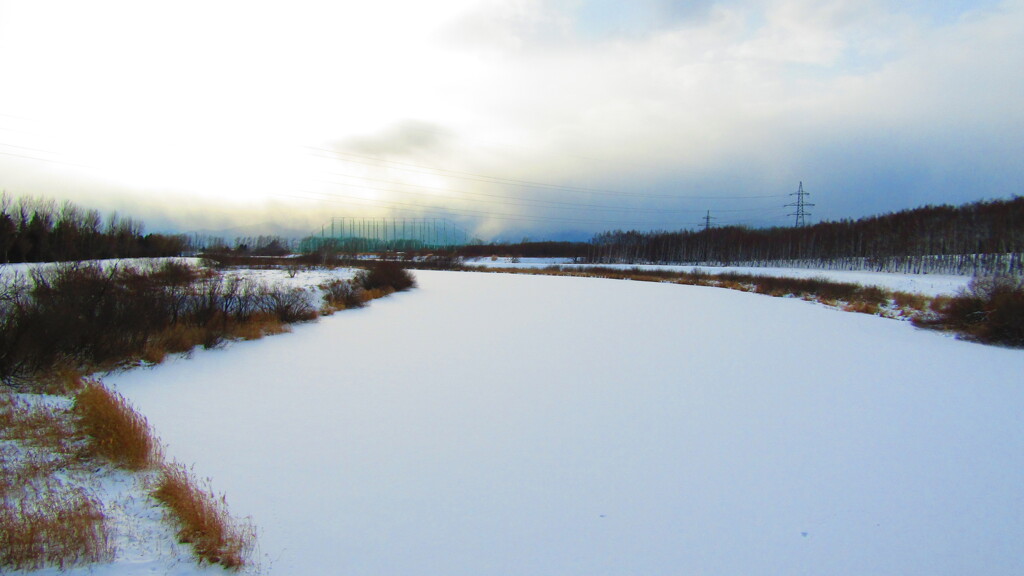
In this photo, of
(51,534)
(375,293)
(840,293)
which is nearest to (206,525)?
(51,534)

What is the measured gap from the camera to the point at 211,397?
632cm

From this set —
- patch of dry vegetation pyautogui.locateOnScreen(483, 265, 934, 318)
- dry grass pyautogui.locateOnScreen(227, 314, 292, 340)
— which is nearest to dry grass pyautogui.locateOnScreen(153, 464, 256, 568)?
dry grass pyautogui.locateOnScreen(227, 314, 292, 340)

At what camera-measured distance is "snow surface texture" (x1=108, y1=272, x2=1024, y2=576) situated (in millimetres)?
3092

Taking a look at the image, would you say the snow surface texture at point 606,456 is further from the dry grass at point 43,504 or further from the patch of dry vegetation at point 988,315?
the patch of dry vegetation at point 988,315

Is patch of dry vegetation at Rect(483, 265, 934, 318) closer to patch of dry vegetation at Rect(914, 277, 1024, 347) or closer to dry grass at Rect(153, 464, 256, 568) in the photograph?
patch of dry vegetation at Rect(914, 277, 1024, 347)

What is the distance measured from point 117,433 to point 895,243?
193 ft

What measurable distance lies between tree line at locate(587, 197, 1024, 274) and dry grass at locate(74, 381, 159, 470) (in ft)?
136

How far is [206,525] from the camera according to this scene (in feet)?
9.71

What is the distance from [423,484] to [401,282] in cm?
2102

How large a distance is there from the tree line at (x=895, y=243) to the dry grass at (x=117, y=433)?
4138 centimetres

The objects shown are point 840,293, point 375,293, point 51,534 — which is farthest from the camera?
point 840,293

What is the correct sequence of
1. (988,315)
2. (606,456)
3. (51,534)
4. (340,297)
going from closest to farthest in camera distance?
(51,534)
(606,456)
(988,315)
(340,297)

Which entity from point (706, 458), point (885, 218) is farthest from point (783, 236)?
point (706, 458)

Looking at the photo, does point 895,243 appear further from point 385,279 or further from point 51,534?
point 51,534
